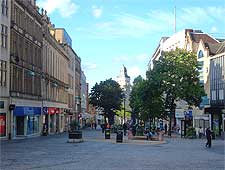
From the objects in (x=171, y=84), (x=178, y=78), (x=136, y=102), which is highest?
(x=178, y=78)

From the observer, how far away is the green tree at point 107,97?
130 metres

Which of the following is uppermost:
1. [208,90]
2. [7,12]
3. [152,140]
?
[7,12]

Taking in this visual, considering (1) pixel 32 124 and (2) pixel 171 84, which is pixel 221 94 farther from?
(1) pixel 32 124

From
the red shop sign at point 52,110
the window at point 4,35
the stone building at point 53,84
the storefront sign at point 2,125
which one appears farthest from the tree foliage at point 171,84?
the storefront sign at point 2,125

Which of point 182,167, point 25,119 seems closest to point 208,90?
point 25,119

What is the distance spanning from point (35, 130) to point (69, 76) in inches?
1731

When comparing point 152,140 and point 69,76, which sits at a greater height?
point 69,76

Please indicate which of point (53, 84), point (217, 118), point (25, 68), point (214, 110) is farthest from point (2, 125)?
point (217, 118)

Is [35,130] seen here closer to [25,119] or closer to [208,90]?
[25,119]

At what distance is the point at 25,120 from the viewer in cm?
5647

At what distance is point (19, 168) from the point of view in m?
20.7

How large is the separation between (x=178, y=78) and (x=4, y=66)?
27281 millimetres

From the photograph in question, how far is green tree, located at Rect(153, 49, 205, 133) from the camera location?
67125mm

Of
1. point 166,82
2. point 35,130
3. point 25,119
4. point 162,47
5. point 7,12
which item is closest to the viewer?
point 7,12
